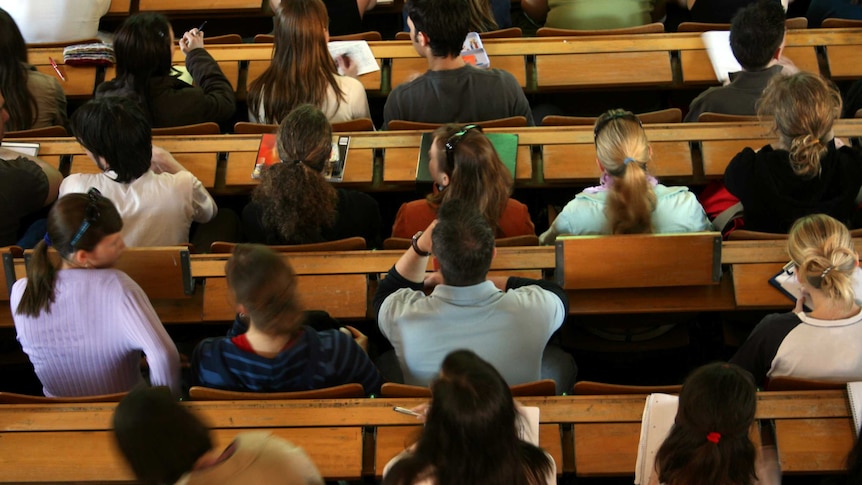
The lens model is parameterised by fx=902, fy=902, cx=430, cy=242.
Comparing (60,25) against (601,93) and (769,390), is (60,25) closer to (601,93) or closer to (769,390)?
(601,93)

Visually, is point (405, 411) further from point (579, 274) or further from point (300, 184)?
point (300, 184)

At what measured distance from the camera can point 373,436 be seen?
246 centimetres

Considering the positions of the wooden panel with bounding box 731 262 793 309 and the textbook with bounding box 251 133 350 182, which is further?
the textbook with bounding box 251 133 350 182

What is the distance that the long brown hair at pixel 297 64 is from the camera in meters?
3.73

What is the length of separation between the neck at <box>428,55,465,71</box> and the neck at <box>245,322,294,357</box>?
177cm

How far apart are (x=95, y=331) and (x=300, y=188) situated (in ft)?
2.61

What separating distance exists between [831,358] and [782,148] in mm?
862

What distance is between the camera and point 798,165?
9.77 ft

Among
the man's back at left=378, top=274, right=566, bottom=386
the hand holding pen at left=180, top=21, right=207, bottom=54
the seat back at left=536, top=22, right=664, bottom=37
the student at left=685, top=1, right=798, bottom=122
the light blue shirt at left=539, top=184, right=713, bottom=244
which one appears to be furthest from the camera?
the seat back at left=536, top=22, right=664, bottom=37

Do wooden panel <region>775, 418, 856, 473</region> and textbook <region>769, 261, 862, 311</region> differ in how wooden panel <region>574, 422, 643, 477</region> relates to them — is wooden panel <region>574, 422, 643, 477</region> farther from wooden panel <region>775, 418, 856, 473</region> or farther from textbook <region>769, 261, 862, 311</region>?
textbook <region>769, 261, 862, 311</region>

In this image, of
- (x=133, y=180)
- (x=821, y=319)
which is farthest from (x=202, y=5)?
(x=821, y=319)

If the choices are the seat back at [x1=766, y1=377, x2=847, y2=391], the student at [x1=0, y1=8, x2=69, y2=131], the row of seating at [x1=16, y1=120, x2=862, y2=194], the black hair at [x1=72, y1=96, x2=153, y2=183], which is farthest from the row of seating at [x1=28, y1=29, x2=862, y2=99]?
the seat back at [x1=766, y1=377, x2=847, y2=391]

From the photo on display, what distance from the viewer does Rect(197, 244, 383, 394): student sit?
2.29 metres

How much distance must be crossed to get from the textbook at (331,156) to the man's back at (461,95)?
360 mm
